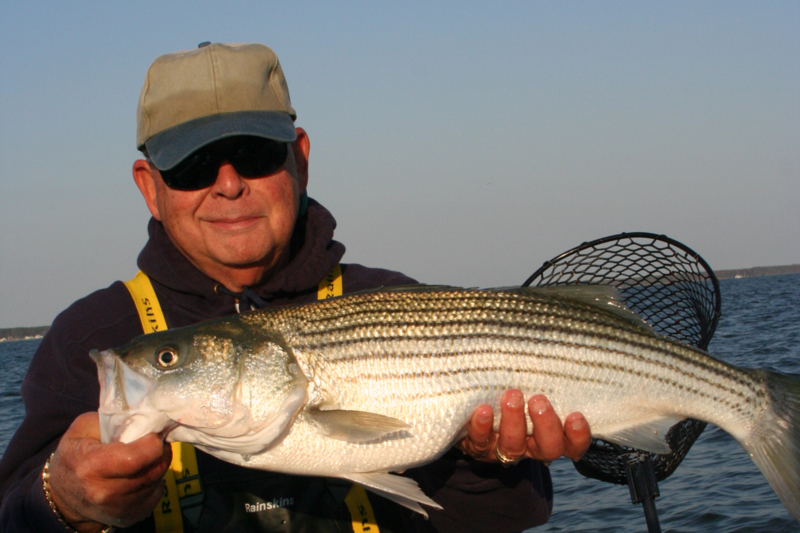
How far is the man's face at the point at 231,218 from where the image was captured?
12.2 ft

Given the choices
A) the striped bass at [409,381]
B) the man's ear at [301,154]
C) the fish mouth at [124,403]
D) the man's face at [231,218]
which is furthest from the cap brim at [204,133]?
the fish mouth at [124,403]

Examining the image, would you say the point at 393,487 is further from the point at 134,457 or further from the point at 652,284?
the point at 652,284

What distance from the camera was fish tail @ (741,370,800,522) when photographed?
3357mm

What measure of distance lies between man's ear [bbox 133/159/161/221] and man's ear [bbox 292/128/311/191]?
34.0 inches

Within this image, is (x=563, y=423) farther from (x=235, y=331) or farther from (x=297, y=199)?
(x=297, y=199)

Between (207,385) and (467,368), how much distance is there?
48.1 inches

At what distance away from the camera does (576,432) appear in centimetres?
336

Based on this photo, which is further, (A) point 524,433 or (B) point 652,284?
(B) point 652,284

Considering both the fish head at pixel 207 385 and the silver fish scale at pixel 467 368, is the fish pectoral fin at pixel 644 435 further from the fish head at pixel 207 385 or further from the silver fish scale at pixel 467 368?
the fish head at pixel 207 385

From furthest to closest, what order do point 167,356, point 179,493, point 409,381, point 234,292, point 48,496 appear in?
1. point 234,292
2. point 179,493
3. point 409,381
4. point 167,356
5. point 48,496

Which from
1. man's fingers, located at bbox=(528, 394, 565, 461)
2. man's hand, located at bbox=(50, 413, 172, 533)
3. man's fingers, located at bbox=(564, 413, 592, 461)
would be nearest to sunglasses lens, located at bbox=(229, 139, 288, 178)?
man's hand, located at bbox=(50, 413, 172, 533)

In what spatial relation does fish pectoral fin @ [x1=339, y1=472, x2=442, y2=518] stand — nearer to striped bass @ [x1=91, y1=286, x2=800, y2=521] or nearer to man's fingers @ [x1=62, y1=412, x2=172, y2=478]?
striped bass @ [x1=91, y1=286, x2=800, y2=521]

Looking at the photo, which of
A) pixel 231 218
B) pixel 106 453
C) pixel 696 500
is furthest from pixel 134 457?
pixel 696 500

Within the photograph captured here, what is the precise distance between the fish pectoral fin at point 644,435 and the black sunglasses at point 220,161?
7.49ft
